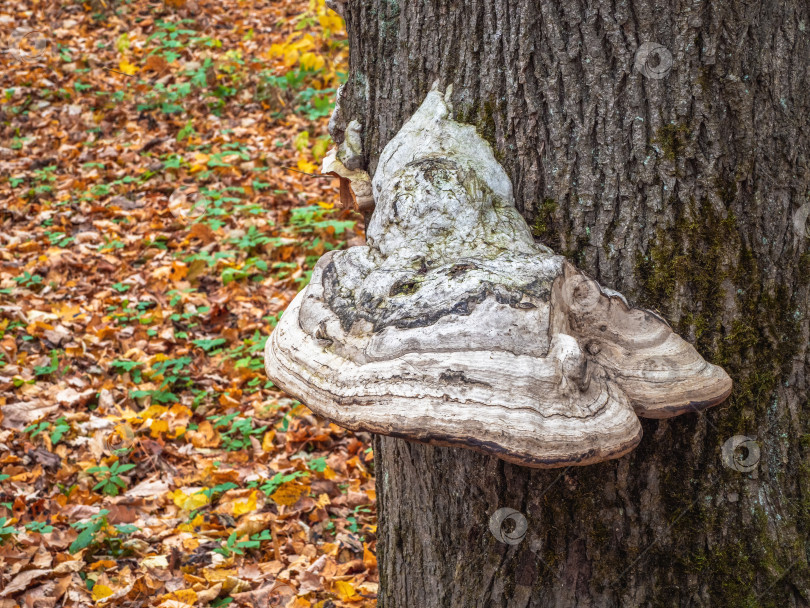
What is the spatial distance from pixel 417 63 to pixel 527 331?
1118 mm

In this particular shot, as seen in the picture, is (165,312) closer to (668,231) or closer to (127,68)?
(668,231)

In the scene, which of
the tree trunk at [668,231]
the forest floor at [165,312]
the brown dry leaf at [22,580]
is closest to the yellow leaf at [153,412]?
the forest floor at [165,312]

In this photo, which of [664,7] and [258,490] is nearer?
[664,7]

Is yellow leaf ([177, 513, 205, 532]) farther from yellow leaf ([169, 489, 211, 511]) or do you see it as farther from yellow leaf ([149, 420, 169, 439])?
yellow leaf ([149, 420, 169, 439])

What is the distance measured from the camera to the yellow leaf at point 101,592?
322cm

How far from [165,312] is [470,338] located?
15.5 ft

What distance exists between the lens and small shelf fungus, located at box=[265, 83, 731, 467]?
158 cm

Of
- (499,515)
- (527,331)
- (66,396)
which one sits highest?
(527,331)

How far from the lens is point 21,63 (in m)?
9.80

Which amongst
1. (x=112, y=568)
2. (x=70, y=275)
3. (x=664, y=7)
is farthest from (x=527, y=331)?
(x=70, y=275)

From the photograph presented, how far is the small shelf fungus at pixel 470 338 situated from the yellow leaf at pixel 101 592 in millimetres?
2084

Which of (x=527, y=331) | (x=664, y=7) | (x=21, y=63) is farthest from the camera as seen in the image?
(x=21, y=63)

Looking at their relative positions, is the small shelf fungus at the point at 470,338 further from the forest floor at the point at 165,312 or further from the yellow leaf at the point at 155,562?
the yellow leaf at the point at 155,562

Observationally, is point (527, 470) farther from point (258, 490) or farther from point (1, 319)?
point (1, 319)
